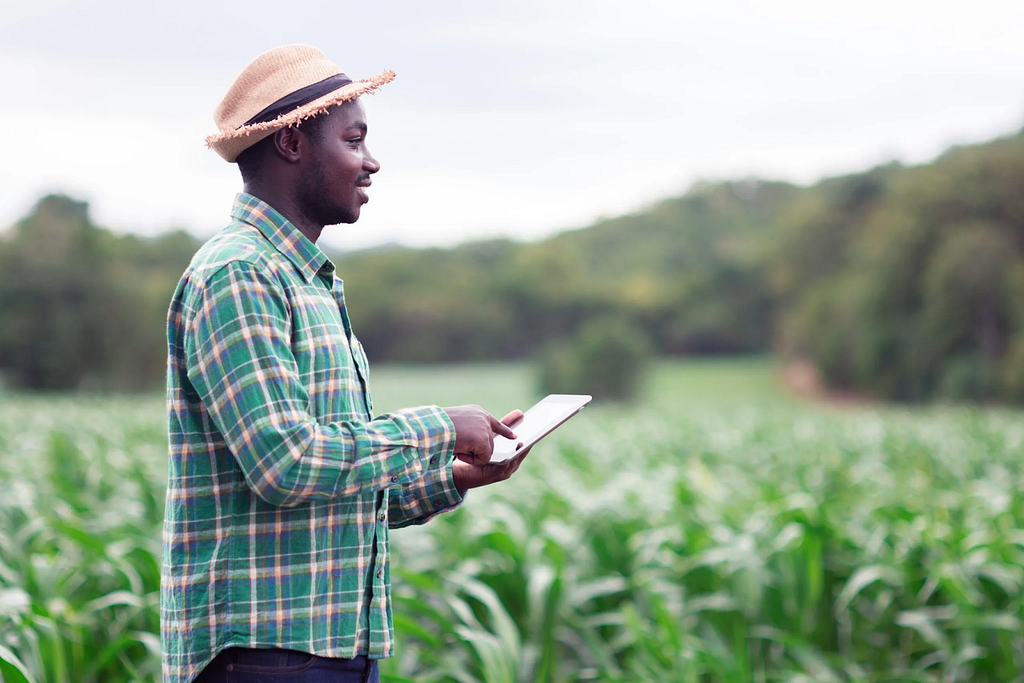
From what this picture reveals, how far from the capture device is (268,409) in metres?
1.26

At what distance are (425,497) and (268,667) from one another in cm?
42

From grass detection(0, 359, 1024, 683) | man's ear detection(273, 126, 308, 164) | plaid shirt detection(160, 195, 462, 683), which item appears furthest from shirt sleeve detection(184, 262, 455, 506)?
grass detection(0, 359, 1024, 683)

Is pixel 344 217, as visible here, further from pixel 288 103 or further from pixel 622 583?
pixel 622 583

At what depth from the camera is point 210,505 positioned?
4.54 ft

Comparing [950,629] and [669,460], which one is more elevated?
[950,629]

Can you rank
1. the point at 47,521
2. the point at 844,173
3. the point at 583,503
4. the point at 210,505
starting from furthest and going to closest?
the point at 844,173, the point at 583,503, the point at 47,521, the point at 210,505

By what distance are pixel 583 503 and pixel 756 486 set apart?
2.32 m

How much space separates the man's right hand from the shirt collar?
0.30m

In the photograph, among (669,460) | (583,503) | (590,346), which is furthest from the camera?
(590,346)

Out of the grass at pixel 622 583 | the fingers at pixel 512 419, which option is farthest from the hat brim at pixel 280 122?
the grass at pixel 622 583

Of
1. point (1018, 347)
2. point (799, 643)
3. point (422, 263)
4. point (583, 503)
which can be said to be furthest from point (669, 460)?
point (422, 263)

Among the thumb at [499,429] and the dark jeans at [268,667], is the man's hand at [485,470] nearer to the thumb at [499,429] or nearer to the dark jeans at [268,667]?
the thumb at [499,429]

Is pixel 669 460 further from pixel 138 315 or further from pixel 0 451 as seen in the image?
pixel 138 315

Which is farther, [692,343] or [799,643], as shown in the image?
[692,343]
